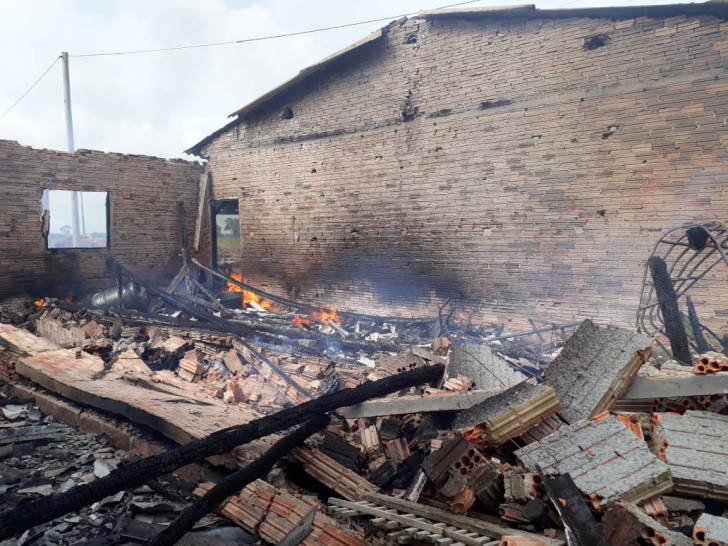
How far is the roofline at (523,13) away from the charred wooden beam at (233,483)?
28.3 feet

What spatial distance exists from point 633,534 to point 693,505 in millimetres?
741

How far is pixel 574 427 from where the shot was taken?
340cm

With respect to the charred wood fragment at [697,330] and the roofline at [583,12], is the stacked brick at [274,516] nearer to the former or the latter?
the charred wood fragment at [697,330]

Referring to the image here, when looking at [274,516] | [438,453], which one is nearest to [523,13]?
[438,453]

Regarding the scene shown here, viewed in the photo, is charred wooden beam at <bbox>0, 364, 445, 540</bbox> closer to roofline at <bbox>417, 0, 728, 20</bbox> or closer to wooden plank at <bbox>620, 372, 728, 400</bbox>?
wooden plank at <bbox>620, 372, 728, 400</bbox>

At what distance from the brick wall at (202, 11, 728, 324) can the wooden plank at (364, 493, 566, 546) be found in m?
6.65

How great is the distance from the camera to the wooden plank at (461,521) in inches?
107

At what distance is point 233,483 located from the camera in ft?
11.2

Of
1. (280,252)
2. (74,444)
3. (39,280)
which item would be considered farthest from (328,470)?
(39,280)

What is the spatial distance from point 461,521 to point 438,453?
0.53 metres

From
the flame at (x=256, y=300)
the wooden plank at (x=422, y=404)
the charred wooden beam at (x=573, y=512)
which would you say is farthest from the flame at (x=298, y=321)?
the charred wooden beam at (x=573, y=512)

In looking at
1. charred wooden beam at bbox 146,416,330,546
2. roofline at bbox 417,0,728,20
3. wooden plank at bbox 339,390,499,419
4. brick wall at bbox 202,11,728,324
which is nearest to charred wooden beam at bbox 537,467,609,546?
wooden plank at bbox 339,390,499,419

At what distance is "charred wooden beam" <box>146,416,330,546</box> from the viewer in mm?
2932

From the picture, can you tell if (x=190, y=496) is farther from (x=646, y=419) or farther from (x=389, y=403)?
(x=646, y=419)
